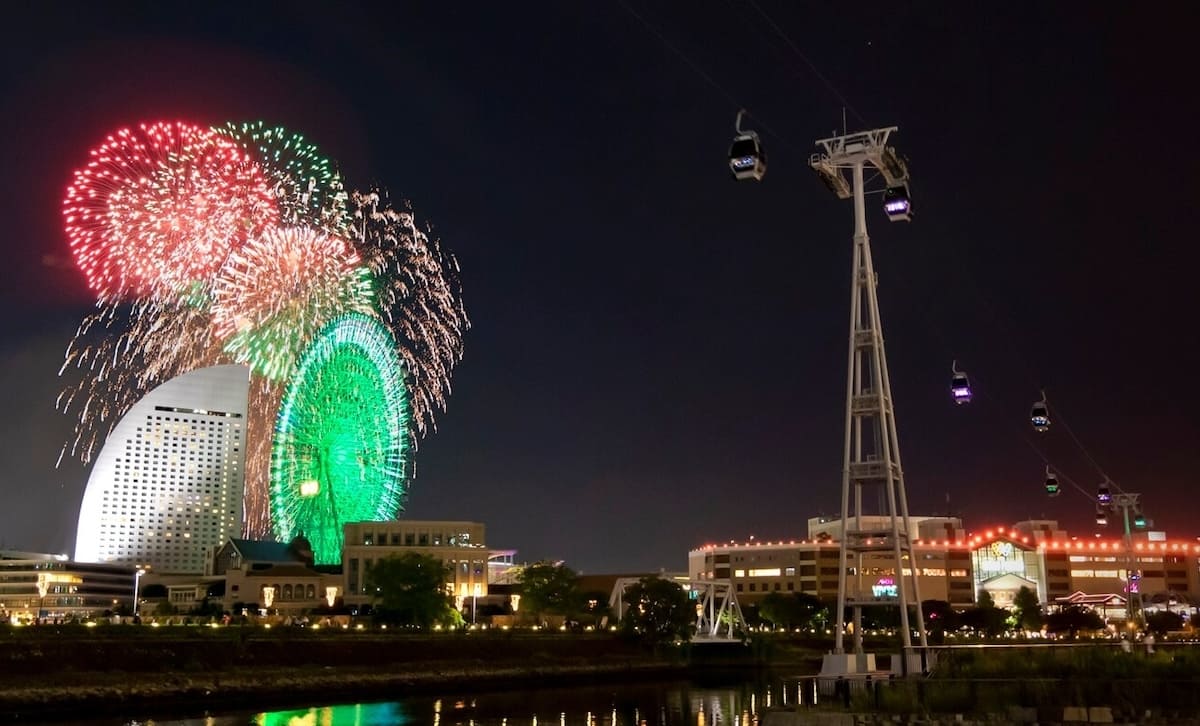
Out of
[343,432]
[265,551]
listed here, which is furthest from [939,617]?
[265,551]

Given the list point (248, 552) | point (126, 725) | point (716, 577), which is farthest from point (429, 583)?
point (716, 577)

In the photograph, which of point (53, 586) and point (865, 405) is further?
point (53, 586)

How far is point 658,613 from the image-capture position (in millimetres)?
105250

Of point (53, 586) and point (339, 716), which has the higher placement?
point (53, 586)

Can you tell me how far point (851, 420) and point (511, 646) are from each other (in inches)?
2212

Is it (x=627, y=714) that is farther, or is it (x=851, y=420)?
(x=627, y=714)

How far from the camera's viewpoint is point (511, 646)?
89562mm

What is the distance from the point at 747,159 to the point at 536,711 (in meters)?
37.2

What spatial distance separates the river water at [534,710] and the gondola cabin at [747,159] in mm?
29911

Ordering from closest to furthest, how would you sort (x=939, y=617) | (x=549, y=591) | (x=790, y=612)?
(x=549, y=591), (x=939, y=617), (x=790, y=612)

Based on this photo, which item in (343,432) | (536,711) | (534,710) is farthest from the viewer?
(343,432)

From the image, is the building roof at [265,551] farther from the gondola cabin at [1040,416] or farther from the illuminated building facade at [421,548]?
the gondola cabin at [1040,416]

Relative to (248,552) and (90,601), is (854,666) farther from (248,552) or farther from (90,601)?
(90,601)

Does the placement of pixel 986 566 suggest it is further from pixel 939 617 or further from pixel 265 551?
pixel 265 551
